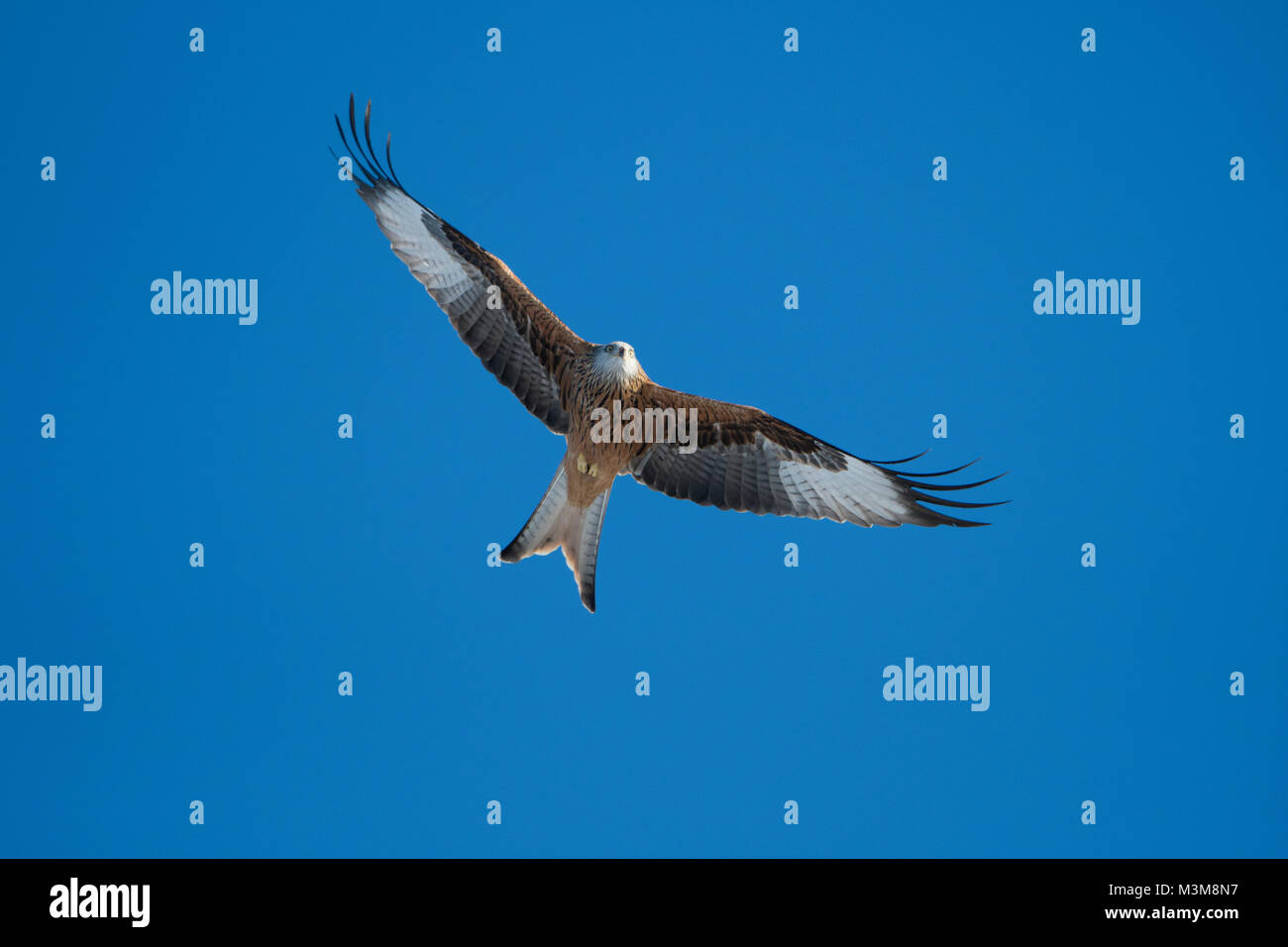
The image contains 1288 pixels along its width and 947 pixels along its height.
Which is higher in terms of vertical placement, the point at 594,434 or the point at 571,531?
the point at 594,434

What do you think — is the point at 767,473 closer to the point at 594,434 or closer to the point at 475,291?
the point at 594,434

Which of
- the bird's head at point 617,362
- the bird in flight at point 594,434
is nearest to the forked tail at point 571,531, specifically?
the bird in flight at point 594,434

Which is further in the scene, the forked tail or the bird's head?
the forked tail

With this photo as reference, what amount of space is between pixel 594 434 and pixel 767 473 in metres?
1.46

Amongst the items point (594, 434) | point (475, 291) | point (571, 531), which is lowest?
point (571, 531)

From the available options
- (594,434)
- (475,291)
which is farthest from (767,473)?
(475,291)

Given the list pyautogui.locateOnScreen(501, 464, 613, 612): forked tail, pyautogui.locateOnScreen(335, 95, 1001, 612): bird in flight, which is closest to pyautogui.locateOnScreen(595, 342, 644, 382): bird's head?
pyautogui.locateOnScreen(335, 95, 1001, 612): bird in flight

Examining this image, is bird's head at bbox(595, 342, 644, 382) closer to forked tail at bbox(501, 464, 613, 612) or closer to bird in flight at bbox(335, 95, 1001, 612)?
bird in flight at bbox(335, 95, 1001, 612)

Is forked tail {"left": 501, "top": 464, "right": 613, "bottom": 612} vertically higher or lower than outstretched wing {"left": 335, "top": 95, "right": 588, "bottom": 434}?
lower

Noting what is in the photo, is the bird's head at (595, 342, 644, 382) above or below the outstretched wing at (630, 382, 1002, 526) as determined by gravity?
above

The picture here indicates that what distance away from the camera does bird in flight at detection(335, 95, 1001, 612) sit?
34.1 ft

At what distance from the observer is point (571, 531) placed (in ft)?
34.6

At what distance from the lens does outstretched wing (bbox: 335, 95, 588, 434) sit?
34.3ft

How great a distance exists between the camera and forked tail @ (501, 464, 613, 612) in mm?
10438
